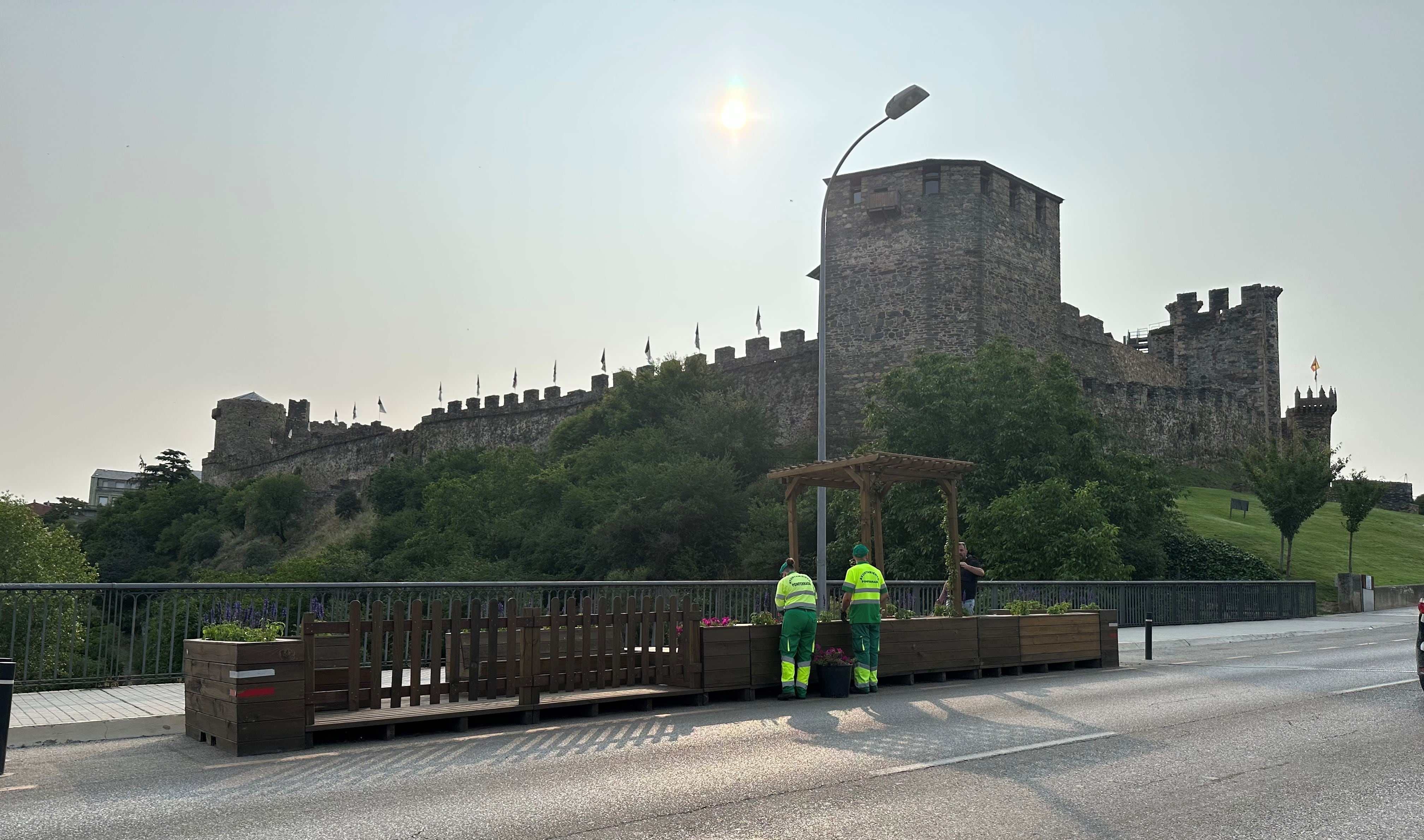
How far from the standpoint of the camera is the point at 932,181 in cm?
4212

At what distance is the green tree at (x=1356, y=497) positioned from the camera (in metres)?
33.9

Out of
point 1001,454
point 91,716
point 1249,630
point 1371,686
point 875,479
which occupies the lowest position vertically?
point 1249,630

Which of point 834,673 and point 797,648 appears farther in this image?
point 834,673

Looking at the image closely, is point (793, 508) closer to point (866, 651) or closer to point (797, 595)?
point (866, 651)

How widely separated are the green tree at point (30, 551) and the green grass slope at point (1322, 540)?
37381 millimetres

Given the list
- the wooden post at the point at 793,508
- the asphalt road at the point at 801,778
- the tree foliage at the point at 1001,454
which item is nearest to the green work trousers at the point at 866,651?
the asphalt road at the point at 801,778

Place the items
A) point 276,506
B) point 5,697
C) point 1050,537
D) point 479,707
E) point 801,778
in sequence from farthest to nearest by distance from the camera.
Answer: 1. point 276,506
2. point 1050,537
3. point 479,707
4. point 5,697
5. point 801,778

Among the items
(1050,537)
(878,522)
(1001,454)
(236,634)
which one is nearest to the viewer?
(236,634)

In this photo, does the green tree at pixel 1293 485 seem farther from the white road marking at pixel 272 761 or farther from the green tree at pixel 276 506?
the green tree at pixel 276 506

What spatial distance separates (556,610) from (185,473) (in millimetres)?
92512

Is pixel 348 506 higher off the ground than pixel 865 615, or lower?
higher

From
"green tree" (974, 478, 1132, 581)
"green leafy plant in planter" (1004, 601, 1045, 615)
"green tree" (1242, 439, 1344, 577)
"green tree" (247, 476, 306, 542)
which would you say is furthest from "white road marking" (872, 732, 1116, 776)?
"green tree" (247, 476, 306, 542)

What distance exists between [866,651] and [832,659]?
0.55 m

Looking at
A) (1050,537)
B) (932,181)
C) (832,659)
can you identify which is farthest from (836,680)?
(932,181)
